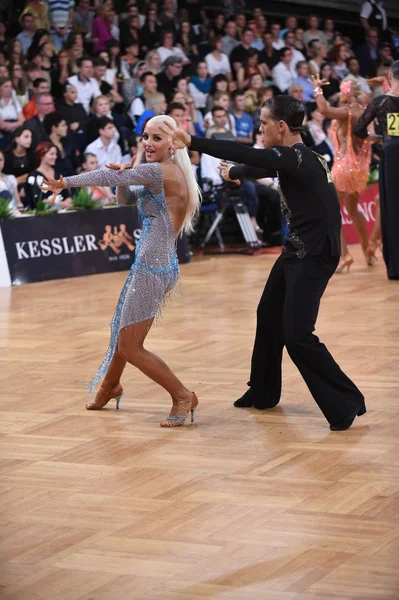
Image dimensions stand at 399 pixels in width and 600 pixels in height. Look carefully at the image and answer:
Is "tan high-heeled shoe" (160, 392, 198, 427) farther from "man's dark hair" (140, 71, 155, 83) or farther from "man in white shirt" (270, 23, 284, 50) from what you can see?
"man in white shirt" (270, 23, 284, 50)

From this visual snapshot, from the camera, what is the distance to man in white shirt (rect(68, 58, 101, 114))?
1347 centimetres

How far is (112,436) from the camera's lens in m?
5.25

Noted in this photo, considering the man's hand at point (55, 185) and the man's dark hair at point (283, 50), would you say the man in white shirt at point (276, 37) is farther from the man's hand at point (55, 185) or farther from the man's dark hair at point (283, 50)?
the man's hand at point (55, 185)

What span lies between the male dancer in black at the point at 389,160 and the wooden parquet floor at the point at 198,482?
8.25 ft

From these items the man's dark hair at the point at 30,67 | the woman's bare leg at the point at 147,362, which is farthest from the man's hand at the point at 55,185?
the man's dark hair at the point at 30,67

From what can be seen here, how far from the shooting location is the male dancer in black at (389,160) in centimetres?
977

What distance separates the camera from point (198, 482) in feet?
14.6

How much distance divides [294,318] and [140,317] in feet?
2.55

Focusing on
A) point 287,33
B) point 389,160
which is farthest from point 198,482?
point 287,33

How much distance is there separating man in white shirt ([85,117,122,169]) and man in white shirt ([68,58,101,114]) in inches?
35.3

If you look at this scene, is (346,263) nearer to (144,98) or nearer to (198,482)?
(144,98)

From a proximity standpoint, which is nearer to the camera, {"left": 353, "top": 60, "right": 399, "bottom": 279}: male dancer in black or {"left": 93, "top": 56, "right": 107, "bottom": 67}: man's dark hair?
{"left": 353, "top": 60, "right": 399, "bottom": 279}: male dancer in black

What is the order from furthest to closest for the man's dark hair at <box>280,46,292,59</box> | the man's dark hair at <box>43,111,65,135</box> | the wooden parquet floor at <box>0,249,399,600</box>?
the man's dark hair at <box>280,46,292,59</box> < the man's dark hair at <box>43,111,65,135</box> < the wooden parquet floor at <box>0,249,399,600</box>

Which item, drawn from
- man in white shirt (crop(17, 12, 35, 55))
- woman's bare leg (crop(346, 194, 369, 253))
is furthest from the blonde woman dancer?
man in white shirt (crop(17, 12, 35, 55))
